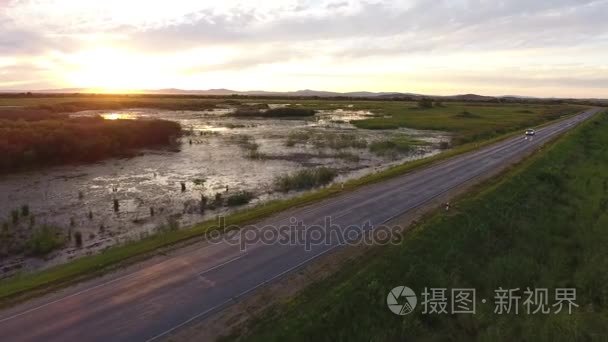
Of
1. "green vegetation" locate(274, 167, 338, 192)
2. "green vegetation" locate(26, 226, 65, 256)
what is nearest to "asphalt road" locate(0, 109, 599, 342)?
"green vegetation" locate(26, 226, 65, 256)

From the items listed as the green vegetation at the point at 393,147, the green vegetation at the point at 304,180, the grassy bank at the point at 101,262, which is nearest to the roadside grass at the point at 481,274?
the grassy bank at the point at 101,262

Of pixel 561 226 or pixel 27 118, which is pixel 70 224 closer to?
pixel 561 226

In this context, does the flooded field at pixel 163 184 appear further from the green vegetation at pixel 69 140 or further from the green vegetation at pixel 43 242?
the green vegetation at pixel 69 140

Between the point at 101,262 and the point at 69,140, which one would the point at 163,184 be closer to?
the point at 101,262

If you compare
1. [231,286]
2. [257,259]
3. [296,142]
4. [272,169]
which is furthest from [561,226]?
[296,142]
